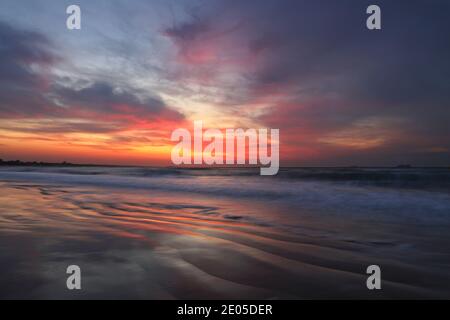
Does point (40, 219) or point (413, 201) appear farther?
point (413, 201)

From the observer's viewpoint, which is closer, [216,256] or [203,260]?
[203,260]

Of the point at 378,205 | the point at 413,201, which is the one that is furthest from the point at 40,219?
the point at 413,201

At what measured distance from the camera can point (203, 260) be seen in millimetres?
2711

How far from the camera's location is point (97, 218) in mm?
4801

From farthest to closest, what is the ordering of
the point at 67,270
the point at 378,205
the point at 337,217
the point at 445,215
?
the point at 378,205 < the point at 445,215 < the point at 337,217 < the point at 67,270

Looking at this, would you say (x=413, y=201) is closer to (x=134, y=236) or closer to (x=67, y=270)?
(x=134, y=236)

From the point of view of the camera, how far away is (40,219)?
453 cm

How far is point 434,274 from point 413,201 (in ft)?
21.5

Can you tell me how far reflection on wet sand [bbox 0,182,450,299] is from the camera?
6.81 ft

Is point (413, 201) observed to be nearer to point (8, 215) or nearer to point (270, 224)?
point (270, 224)

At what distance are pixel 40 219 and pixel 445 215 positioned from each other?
7.78m

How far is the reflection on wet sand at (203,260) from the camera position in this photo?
207cm
